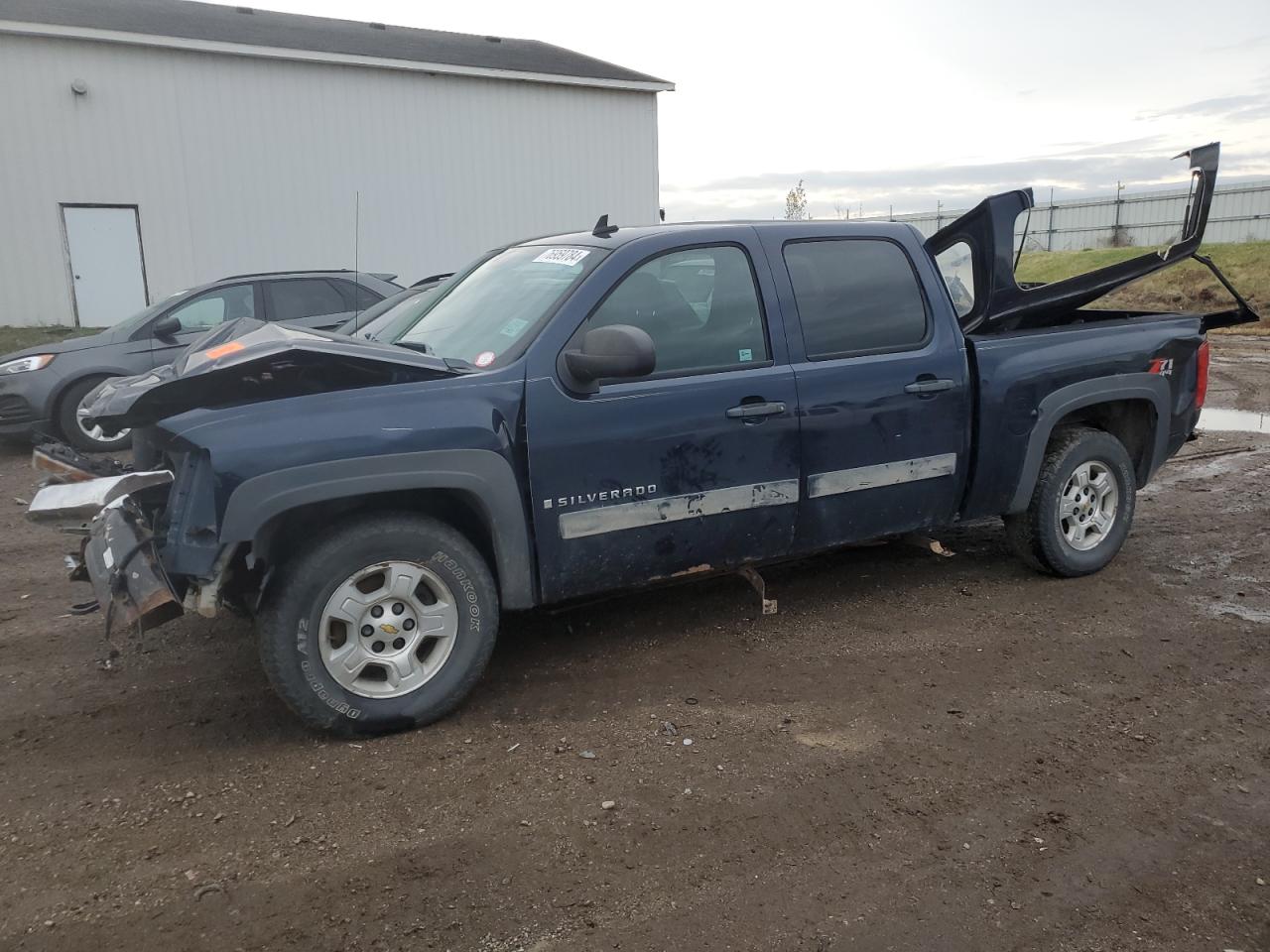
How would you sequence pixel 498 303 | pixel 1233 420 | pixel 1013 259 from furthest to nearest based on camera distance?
pixel 1233 420
pixel 1013 259
pixel 498 303

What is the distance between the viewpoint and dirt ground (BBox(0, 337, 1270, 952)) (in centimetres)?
267

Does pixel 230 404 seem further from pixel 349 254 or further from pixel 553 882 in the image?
pixel 349 254

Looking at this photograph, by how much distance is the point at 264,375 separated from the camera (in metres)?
3.49

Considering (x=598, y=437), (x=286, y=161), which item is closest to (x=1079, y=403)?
(x=598, y=437)

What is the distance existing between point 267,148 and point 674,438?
17.2 meters

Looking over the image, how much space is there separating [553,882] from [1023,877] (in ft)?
4.49

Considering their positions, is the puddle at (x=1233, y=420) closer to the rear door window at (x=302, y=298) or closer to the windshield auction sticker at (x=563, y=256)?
the windshield auction sticker at (x=563, y=256)

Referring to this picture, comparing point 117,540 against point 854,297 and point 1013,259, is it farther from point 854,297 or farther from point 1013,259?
point 1013,259

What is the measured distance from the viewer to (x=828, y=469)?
443 cm

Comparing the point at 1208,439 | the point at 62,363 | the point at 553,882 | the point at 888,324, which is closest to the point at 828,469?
the point at 888,324

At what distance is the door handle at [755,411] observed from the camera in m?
4.16

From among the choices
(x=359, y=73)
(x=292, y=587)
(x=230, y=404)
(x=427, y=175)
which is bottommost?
(x=292, y=587)

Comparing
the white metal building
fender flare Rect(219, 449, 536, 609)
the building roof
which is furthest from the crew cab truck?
the building roof

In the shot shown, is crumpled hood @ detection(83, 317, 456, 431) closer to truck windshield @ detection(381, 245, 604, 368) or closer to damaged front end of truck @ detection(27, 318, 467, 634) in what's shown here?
damaged front end of truck @ detection(27, 318, 467, 634)
